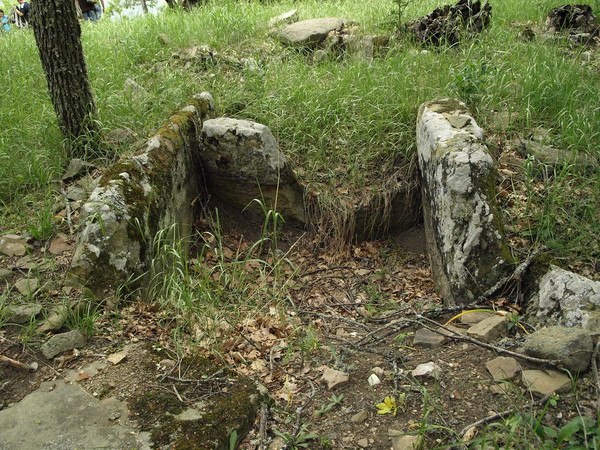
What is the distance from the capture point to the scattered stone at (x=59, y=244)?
11.9 ft

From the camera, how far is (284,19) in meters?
7.38

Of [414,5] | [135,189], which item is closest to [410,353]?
[135,189]

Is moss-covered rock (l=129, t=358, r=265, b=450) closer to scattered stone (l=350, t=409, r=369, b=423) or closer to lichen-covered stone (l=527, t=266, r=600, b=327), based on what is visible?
scattered stone (l=350, t=409, r=369, b=423)

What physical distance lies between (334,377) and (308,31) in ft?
17.0

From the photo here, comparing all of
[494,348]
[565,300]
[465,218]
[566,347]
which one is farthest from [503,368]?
[465,218]

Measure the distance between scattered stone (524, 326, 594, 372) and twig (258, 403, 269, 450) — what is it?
1277 millimetres

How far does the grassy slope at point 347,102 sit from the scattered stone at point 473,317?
0.83m

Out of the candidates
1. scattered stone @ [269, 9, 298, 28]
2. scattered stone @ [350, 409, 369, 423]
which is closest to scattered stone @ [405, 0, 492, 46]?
scattered stone @ [269, 9, 298, 28]

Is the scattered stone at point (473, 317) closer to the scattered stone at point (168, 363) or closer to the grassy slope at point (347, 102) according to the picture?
the grassy slope at point (347, 102)

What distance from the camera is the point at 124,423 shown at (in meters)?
2.21

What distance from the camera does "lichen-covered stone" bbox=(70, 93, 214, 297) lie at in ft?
10.1

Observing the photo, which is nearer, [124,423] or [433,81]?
[124,423]

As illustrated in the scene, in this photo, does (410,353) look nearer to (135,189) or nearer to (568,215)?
(568,215)

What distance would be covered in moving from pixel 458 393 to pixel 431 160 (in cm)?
183
